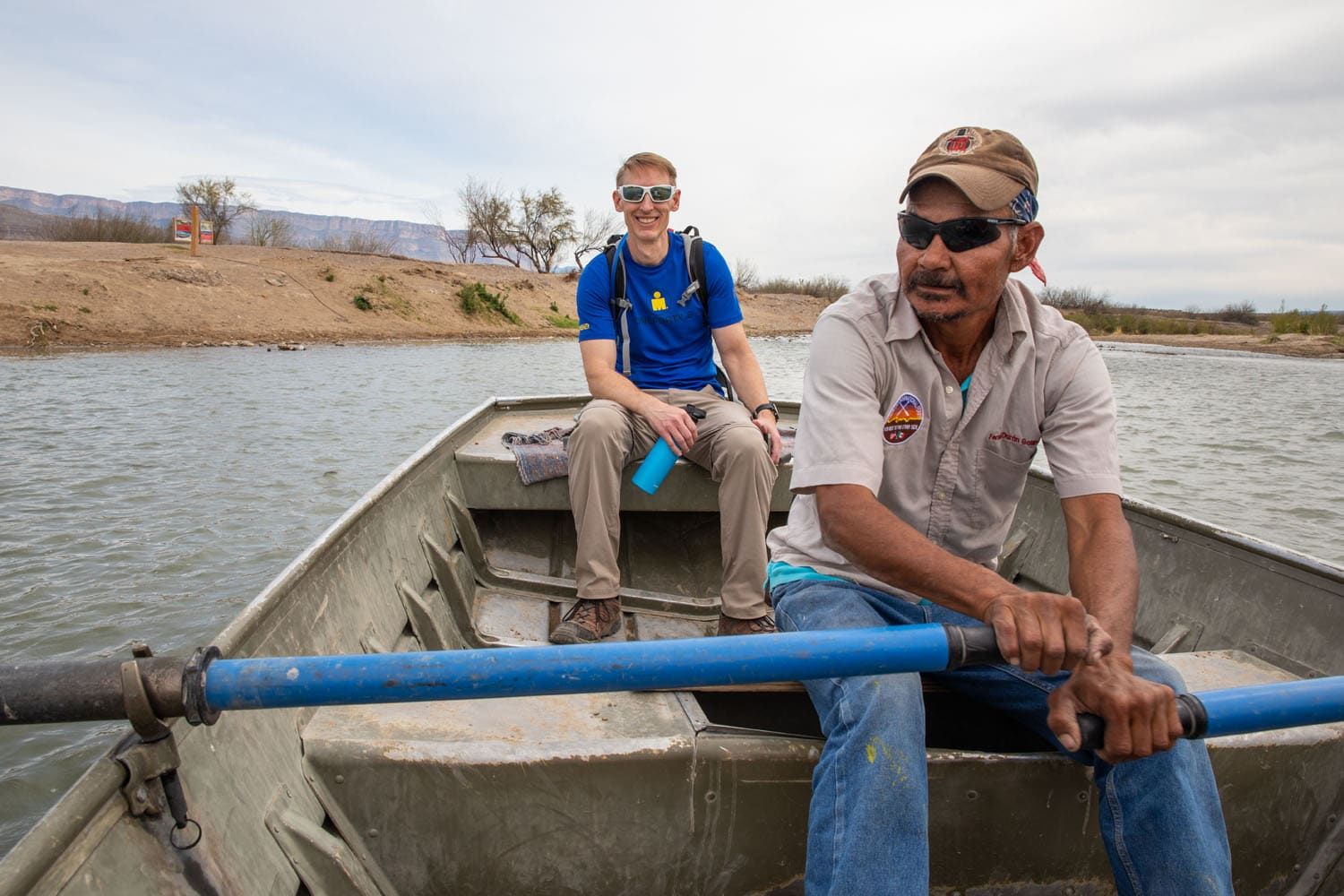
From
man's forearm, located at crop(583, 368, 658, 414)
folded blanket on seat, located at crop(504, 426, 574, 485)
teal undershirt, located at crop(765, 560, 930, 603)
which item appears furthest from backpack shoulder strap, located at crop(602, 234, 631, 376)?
teal undershirt, located at crop(765, 560, 930, 603)

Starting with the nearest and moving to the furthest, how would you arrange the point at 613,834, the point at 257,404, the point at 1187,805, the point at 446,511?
the point at 1187,805 < the point at 613,834 < the point at 446,511 < the point at 257,404

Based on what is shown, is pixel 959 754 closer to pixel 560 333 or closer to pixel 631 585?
pixel 631 585

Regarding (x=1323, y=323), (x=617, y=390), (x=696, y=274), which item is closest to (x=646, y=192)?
(x=696, y=274)

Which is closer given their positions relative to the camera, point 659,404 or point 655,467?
point 655,467

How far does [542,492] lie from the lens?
12.3ft

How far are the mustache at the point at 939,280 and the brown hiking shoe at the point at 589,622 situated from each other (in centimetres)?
160

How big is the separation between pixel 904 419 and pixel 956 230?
0.43 m

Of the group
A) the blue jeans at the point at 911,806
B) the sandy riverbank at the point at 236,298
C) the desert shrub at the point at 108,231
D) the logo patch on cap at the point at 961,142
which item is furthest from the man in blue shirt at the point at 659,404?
the desert shrub at the point at 108,231

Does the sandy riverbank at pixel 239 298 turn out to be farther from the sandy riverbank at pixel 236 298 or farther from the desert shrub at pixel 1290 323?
the desert shrub at pixel 1290 323

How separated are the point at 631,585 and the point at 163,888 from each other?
2563 mm

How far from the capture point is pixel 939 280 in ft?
6.29

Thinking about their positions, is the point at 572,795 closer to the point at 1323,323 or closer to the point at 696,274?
the point at 696,274

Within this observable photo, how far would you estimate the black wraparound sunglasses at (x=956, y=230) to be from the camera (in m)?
1.86

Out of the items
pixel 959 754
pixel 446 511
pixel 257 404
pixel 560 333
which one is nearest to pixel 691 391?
pixel 446 511
